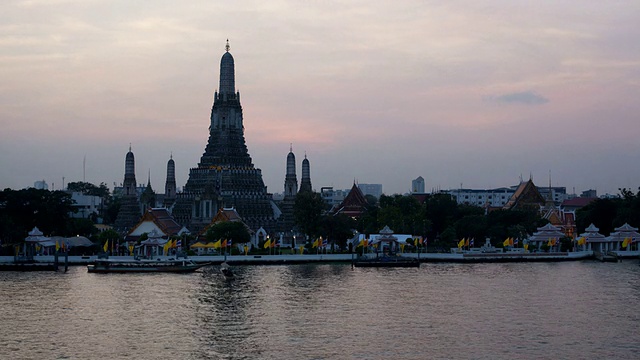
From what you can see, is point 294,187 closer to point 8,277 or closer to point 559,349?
point 8,277

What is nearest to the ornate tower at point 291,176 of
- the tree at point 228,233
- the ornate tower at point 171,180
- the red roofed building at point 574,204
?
the ornate tower at point 171,180

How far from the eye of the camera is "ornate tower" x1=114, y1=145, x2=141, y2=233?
128m

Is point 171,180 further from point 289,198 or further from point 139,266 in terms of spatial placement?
point 139,266

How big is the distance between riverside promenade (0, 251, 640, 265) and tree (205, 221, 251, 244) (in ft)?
13.6

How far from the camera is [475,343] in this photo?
45531mm

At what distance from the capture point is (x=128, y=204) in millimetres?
129000

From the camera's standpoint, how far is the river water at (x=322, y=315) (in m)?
44.0

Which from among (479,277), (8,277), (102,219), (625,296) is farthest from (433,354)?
(102,219)

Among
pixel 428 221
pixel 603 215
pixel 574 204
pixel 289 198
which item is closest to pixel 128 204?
pixel 289 198

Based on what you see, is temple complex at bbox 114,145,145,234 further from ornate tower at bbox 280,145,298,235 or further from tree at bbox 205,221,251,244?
tree at bbox 205,221,251,244

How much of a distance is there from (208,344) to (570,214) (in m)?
87.6

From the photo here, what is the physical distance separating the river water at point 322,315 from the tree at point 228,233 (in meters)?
16.1

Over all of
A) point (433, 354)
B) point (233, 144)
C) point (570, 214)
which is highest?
point (233, 144)

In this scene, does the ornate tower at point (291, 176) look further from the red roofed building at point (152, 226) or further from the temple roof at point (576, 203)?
the temple roof at point (576, 203)
